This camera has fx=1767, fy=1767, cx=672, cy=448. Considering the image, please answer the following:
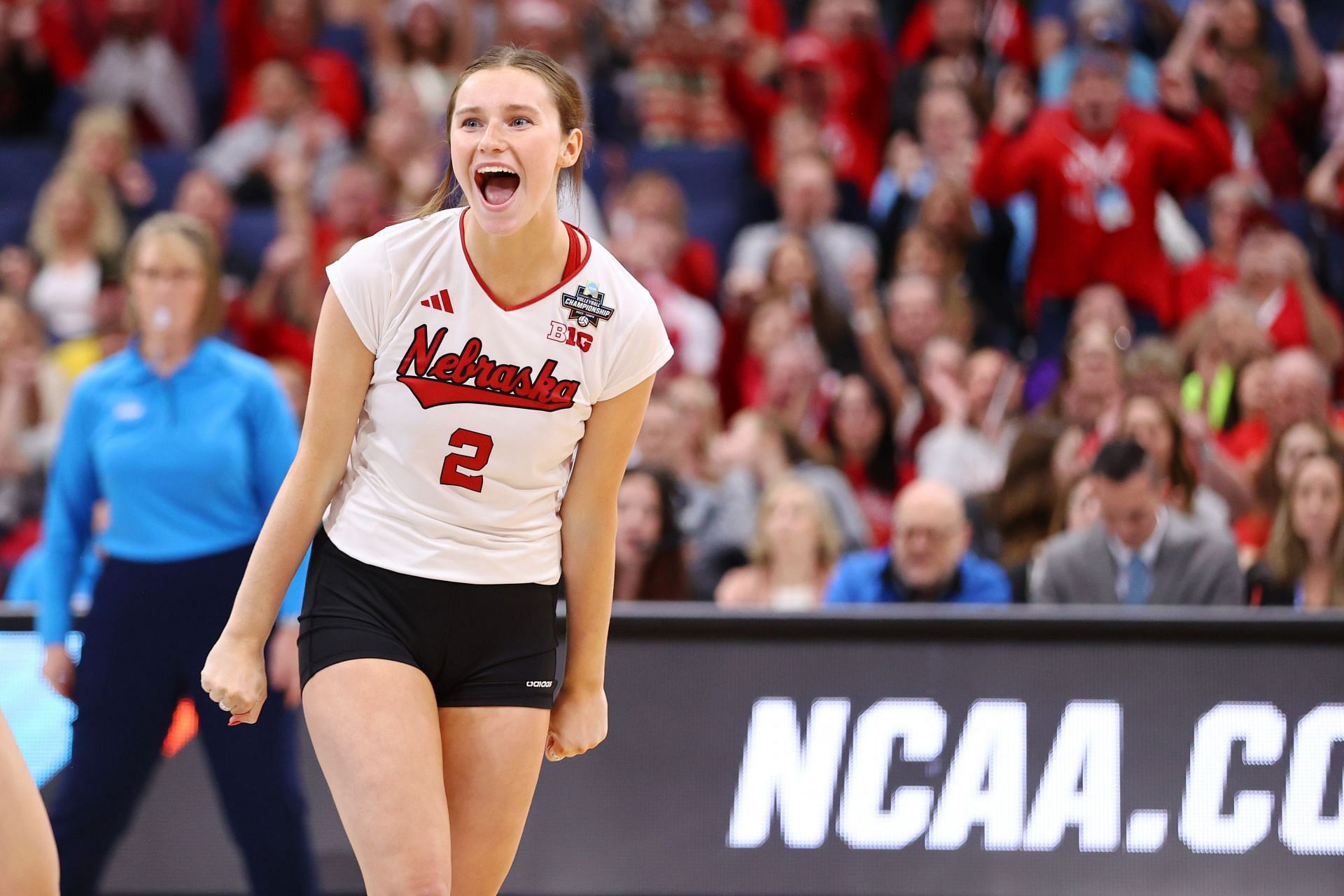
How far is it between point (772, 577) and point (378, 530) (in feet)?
11.3

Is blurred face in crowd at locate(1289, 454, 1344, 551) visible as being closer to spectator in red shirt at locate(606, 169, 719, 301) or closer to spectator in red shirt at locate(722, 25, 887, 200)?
spectator in red shirt at locate(606, 169, 719, 301)

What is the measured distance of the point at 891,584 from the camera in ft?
19.1

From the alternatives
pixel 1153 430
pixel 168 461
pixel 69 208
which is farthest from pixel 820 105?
pixel 168 461

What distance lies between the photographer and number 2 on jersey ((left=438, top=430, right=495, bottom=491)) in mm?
3000

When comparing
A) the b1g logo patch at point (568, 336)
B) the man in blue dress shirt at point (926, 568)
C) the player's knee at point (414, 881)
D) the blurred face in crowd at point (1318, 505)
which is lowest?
the man in blue dress shirt at point (926, 568)

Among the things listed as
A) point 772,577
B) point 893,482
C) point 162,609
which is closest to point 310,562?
point 162,609

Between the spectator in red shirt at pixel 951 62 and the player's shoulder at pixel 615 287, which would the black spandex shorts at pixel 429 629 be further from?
the spectator in red shirt at pixel 951 62

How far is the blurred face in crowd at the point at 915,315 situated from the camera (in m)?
8.05

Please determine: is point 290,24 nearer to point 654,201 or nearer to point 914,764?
point 654,201

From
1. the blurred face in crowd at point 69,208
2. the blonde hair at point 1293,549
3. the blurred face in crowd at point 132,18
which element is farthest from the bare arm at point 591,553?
the blurred face in crowd at point 132,18

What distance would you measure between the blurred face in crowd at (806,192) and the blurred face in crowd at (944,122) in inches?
26.6

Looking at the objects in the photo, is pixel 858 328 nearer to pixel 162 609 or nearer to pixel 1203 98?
pixel 1203 98

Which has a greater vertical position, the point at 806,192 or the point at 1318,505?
the point at 806,192

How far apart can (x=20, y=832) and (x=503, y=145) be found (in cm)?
133
